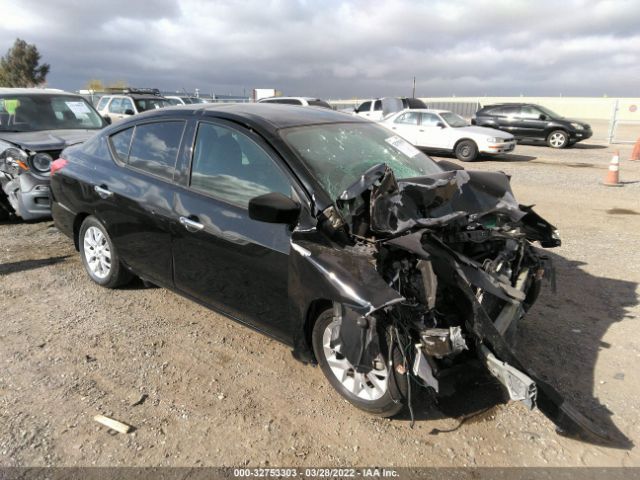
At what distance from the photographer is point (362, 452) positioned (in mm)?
2656

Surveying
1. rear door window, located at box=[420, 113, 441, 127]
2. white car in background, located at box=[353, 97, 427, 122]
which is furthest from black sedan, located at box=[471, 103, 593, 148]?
rear door window, located at box=[420, 113, 441, 127]

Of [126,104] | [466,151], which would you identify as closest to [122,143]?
[466,151]

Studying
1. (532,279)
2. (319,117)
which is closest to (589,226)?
(532,279)

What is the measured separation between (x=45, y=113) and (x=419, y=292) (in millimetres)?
7324

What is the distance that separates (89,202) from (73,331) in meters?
1.19

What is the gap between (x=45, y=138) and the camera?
22.1ft

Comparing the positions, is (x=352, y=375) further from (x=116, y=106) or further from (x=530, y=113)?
(x=530, y=113)

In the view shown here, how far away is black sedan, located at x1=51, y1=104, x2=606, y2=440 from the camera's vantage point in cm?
261

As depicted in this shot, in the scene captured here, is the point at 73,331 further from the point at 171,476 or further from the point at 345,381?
the point at 345,381

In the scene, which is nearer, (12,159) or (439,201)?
(439,201)

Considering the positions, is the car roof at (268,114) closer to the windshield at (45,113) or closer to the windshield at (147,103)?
the windshield at (45,113)

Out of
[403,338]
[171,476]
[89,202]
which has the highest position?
[89,202]

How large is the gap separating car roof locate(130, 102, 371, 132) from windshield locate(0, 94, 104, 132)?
13.6 ft

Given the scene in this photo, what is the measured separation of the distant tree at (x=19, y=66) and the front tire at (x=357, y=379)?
178 ft
